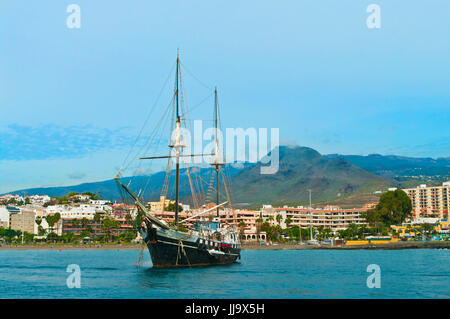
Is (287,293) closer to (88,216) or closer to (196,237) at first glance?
(196,237)

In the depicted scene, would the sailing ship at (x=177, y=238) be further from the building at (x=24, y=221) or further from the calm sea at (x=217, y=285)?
the building at (x=24, y=221)

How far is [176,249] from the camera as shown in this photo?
44.8 meters

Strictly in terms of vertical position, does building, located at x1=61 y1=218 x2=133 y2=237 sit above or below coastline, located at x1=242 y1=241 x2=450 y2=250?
above

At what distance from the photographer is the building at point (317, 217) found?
166500 mm

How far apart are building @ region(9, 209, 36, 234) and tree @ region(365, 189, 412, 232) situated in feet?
363

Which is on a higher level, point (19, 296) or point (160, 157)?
point (160, 157)

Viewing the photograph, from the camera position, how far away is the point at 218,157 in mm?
68000

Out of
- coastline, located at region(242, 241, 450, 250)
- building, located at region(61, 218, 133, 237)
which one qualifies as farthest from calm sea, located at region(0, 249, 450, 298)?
building, located at region(61, 218, 133, 237)

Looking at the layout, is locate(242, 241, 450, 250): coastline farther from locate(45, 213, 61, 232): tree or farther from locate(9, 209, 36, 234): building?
locate(9, 209, 36, 234): building

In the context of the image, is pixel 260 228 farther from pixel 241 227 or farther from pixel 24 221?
pixel 24 221

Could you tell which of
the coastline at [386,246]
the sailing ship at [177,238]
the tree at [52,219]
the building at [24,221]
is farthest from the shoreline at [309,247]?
the sailing ship at [177,238]

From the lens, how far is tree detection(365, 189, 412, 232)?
499 ft

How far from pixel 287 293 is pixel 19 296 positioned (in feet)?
55.0
